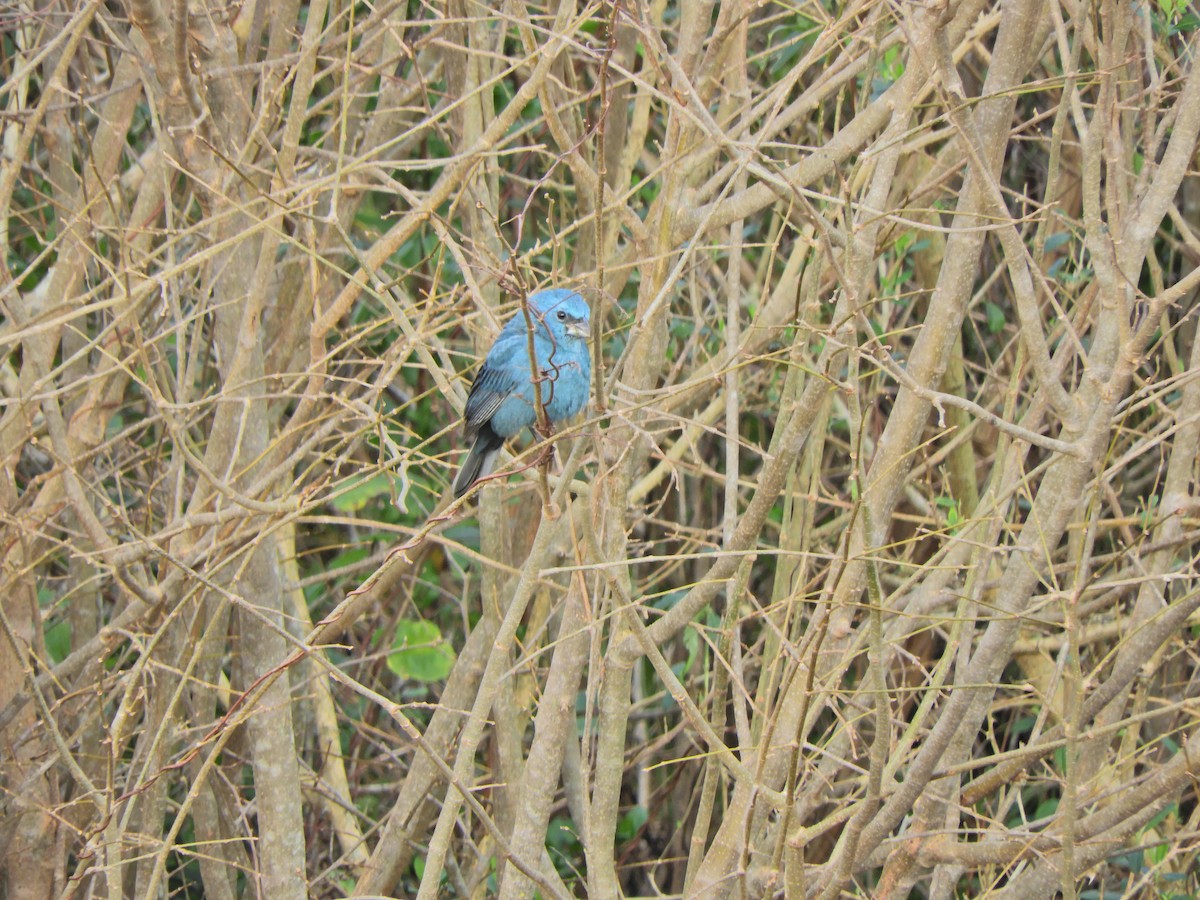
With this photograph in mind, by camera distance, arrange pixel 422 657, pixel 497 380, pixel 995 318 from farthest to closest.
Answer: pixel 995 318 → pixel 422 657 → pixel 497 380

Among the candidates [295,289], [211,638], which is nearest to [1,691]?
[211,638]

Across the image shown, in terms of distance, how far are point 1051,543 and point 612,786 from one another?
1498 millimetres

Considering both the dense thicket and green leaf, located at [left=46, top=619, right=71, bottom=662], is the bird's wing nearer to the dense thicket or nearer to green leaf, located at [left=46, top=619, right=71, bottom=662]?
the dense thicket

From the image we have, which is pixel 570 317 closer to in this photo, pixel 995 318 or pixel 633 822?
pixel 995 318

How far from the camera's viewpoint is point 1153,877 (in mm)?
4438

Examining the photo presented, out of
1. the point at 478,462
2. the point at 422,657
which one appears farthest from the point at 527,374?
the point at 422,657

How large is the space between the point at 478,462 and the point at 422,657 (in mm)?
1011

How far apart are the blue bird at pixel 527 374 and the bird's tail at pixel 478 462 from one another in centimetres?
6

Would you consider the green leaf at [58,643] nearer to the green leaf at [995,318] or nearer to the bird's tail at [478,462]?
the bird's tail at [478,462]

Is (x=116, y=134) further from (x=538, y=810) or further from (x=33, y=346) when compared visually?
(x=538, y=810)

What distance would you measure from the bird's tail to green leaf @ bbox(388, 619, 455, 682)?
818 millimetres

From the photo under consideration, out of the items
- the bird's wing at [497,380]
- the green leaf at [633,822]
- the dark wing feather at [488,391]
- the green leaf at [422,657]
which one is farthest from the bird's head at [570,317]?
the green leaf at [633,822]

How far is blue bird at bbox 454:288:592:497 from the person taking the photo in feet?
15.0

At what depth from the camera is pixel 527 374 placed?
4.65 m
